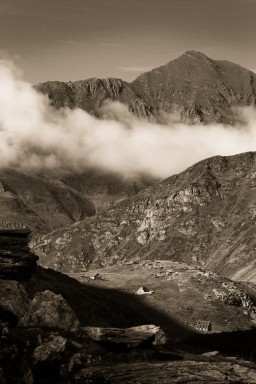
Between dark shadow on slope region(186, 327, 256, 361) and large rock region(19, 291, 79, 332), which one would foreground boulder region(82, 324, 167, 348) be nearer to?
large rock region(19, 291, 79, 332)

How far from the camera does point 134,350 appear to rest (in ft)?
135

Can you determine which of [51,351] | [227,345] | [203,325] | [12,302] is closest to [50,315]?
[12,302]

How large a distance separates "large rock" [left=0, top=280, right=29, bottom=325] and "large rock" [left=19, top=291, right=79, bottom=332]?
6.06 ft

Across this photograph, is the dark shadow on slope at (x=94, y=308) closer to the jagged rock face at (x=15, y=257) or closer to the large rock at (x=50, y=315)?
the jagged rock face at (x=15, y=257)

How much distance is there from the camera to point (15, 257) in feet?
185

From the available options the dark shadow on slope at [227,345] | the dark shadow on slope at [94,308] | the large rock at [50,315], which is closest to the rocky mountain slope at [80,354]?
the large rock at [50,315]

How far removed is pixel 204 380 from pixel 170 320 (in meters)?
169

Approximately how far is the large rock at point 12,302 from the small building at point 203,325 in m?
149

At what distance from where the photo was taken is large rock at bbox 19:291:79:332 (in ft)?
145

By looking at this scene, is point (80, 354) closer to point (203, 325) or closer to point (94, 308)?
point (94, 308)

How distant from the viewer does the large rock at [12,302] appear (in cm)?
4616

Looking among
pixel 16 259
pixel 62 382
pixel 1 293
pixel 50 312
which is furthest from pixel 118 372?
pixel 16 259

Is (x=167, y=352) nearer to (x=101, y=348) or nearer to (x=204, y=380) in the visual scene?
(x=101, y=348)

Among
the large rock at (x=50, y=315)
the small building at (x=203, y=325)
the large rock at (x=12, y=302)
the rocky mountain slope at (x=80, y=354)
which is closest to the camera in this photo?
the rocky mountain slope at (x=80, y=354)
